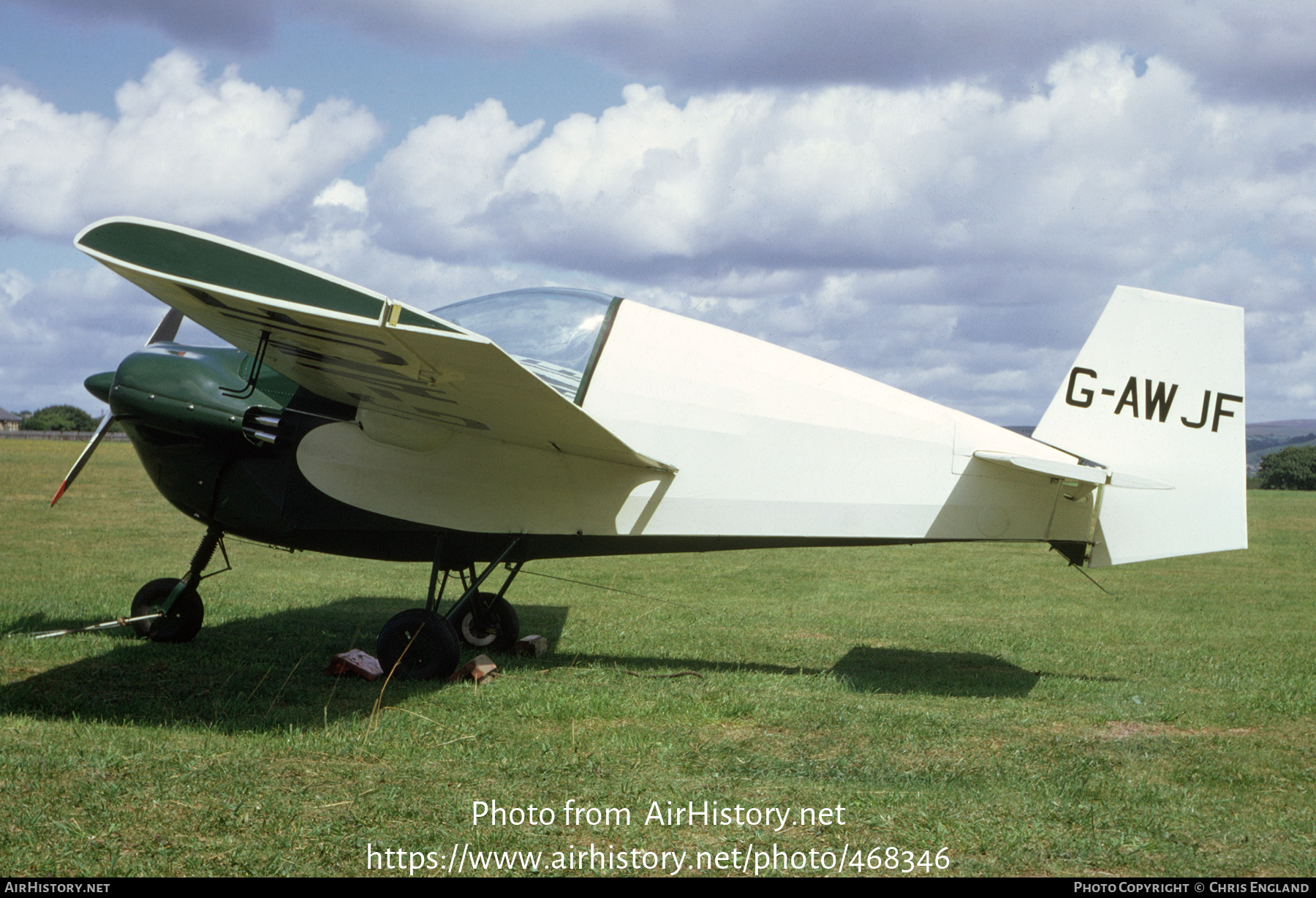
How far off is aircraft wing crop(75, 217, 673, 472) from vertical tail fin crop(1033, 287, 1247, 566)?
3.22 meters

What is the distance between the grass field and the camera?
3.73 m

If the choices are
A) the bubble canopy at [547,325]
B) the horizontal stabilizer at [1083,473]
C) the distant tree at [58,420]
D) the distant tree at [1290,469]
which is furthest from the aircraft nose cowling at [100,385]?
the distant tree at [58,420]

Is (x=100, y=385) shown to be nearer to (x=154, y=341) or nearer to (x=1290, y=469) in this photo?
(x=154, y=341)

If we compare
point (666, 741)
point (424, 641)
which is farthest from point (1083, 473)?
point (424, 641)

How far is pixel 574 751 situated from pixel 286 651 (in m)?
3.47

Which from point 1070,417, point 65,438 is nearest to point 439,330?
point 1070,417

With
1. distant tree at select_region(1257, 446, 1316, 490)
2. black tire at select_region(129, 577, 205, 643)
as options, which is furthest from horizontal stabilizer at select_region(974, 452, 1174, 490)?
distant tree at select_region(1257, 446, 1316, 490)

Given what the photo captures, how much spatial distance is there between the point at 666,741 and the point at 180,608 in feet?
14.7

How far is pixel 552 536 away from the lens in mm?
7012

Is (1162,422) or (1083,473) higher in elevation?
(1162,422)

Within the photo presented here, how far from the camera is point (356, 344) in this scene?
501 centimetres

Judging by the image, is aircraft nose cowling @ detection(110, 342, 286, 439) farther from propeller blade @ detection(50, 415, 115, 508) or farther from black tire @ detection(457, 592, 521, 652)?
black tire @ detection(457, 592, 521, 652)

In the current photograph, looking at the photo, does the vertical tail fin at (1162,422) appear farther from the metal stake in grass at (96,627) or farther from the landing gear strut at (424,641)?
the metal stake in grass at (96,627)

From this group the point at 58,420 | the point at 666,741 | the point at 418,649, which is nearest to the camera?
the point at 666,741
